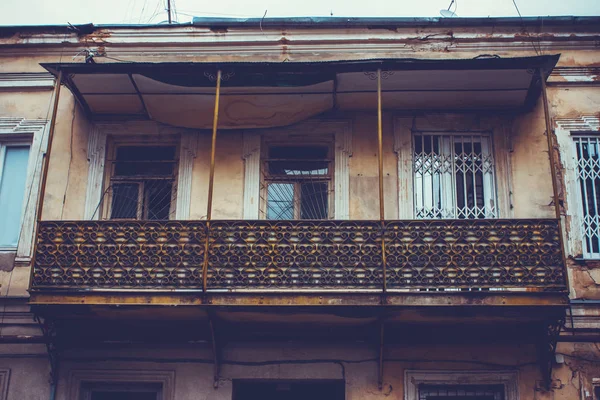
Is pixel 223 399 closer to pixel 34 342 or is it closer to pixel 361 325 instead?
pixel 361 325

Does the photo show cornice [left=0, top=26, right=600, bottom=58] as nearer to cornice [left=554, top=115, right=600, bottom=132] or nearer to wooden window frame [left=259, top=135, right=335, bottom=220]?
cornice [left=554, top=115, right=600, bottom=132]

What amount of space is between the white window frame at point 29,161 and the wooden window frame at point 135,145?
2.91ft

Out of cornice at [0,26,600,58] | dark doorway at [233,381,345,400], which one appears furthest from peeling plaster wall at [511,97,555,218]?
dark doorway at [233,381,345,400]

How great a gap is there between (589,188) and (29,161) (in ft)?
25.3

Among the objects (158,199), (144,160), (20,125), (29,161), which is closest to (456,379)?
(158,199)

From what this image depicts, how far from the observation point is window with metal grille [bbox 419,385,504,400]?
8.98 m

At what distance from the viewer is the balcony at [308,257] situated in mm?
8367

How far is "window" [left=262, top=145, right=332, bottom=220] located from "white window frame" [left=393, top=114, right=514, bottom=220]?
3.33 ft

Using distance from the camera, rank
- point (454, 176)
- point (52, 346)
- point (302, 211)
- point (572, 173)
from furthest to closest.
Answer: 1. point (302, 211)
2. point (454, 176)
3. point (572, 173)
4. point (52, 346)

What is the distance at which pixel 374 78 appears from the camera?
A: 9.38m

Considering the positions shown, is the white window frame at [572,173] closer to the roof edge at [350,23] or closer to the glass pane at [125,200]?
the roof edge at [350,23]

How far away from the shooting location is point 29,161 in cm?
1025

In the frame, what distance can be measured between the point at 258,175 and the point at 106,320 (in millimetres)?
2776

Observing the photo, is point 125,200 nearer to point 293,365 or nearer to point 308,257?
point 308,257
